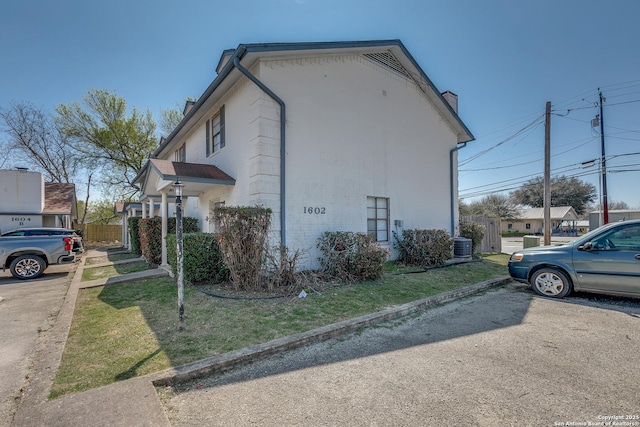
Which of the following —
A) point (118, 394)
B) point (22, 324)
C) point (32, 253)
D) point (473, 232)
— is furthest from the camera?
point (473, 232)

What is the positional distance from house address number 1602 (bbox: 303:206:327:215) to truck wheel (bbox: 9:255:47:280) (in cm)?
853

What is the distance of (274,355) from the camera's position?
11.5 ft

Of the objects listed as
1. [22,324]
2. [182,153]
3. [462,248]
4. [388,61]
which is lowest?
[22,324]

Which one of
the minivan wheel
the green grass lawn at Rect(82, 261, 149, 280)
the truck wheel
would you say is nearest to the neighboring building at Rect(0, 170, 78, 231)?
the green grass lawn at Rect(82, 261, 149, 280)

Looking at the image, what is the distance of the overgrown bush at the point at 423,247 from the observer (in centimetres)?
975

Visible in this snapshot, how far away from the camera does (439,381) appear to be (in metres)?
2.90

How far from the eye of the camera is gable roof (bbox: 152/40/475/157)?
7.39 metres

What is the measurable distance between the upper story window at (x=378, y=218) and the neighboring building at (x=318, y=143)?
0.04 metres

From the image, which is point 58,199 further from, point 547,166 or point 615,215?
point 615,215

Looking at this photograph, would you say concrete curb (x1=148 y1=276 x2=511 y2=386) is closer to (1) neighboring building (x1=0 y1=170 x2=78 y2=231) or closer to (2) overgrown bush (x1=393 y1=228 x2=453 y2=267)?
(2) overgrown bush (x1=393 y1=228 x2=453 y2=267)

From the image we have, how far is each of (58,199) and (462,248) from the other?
2280 cm

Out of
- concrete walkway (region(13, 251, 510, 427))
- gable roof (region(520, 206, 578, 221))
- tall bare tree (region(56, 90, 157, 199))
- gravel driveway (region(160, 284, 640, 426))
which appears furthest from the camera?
gable roof (region(520, 206, 578, 221))

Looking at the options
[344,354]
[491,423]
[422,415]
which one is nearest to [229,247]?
[344,354]

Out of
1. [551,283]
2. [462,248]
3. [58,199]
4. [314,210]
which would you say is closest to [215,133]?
[314,210]
